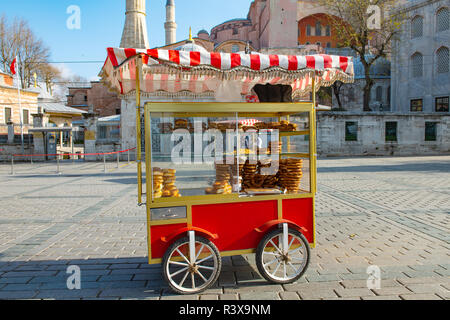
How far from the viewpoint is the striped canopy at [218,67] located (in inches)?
138

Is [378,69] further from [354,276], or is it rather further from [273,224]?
[273,224]

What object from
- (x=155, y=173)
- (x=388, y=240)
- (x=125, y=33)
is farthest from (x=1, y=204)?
(x=125, y=33)

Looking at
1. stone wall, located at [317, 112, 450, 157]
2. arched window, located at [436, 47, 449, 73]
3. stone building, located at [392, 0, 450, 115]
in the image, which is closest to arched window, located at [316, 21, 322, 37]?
stone building, located at [392, 0, 450, 115]

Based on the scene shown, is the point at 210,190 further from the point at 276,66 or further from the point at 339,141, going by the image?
the point at 339,141

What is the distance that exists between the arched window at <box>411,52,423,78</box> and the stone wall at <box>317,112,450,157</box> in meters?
11.4

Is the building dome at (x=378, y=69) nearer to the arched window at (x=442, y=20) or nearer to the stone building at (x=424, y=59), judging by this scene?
the stone building at (x=424, y=59)

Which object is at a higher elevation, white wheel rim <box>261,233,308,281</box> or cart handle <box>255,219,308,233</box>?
cart handle <box>255,219,308,233</box>

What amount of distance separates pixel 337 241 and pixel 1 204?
27.0 ft

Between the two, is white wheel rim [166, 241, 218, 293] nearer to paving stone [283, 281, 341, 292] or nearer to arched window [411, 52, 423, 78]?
paving stone [283, 281, 341, 292]

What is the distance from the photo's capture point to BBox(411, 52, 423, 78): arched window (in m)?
35.4

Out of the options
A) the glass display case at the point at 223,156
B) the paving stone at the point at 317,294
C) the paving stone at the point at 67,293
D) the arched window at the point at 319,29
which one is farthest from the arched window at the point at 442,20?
the paving stone at the point at 67,293

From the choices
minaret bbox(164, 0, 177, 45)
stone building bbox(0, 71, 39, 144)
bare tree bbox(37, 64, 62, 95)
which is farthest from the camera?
minaret bbox(164, 0, 177, 45)

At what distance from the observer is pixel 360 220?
652cm

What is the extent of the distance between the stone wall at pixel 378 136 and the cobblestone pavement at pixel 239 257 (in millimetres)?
16412
